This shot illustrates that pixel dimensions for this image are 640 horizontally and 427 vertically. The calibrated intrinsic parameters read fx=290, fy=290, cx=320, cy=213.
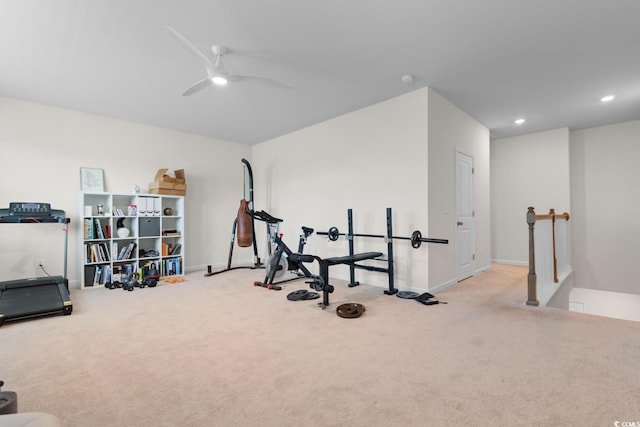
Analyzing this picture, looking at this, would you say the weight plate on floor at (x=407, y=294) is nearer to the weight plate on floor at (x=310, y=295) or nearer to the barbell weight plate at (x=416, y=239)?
the barbell weight plate at (x=416, y=239)

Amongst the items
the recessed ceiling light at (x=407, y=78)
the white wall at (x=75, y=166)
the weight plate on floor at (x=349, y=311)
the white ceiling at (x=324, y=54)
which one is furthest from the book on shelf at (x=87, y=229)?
the recessed ceiling light at (x=407, y=78)

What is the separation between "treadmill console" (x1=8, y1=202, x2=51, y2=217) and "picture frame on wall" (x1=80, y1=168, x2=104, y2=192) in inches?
26.3

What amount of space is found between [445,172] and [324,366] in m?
3.24

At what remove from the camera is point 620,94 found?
3928 mm

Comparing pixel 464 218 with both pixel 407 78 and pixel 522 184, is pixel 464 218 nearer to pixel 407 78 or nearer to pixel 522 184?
pixel 522 184

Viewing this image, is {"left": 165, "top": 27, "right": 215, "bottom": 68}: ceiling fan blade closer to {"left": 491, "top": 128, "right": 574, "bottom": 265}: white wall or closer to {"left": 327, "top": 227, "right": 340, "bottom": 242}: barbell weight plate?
{"left": 327, "top": 227, "right": 340, "bottom": 242}: barbell weight plate

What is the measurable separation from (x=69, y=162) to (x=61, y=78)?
1.48 metres

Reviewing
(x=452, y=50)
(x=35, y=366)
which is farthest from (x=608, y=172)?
(x=35, y=366)

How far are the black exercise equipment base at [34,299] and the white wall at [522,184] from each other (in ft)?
23.6

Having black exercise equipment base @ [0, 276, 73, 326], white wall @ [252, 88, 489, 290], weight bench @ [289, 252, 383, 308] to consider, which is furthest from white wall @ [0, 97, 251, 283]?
weight bench @ [289, 252, 383, 308]

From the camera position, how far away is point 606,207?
5180mm

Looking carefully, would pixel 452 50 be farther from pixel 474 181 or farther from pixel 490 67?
pixel 474 181

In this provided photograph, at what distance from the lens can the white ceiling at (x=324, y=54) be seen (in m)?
2.34

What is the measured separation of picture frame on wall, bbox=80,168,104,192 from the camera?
4.50 m
